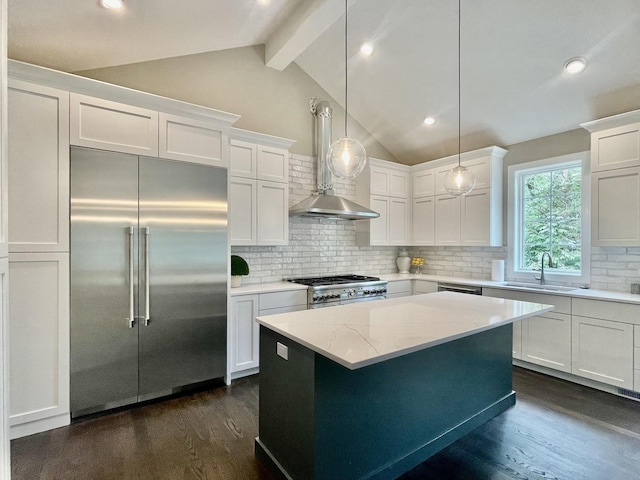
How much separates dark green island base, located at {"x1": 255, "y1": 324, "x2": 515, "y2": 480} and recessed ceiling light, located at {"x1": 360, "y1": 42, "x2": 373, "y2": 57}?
10.6ft

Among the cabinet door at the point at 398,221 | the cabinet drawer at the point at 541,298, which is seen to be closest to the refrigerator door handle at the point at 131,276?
the cabinet door at the point at 398,221

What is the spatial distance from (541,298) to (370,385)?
256cm

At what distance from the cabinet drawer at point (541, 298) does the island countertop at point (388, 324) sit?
111 centimetres

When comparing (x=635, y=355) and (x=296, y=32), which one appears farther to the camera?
(x=296, y=32)

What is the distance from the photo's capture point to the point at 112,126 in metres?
2.61

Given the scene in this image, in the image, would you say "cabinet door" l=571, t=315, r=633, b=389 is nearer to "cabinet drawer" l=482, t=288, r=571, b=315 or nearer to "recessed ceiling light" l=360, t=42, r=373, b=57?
"cabinet drawer" l=482, t=288, r=571, b=315

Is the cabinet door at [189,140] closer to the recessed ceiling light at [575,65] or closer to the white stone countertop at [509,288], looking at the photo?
the white stone countertop at [509,288]

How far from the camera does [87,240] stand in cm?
250

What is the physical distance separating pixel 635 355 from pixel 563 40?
2824 millimetres

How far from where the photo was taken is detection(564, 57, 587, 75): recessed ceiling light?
3.08 meters

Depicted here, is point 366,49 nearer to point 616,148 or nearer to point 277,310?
point 616,148

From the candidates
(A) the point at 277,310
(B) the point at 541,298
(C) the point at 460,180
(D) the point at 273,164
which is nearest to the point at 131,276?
(A) the point at 277,310

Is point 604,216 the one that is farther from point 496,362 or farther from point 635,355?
point 496,362

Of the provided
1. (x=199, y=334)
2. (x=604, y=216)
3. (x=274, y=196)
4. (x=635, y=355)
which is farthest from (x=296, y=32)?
(x=635, y=355)
